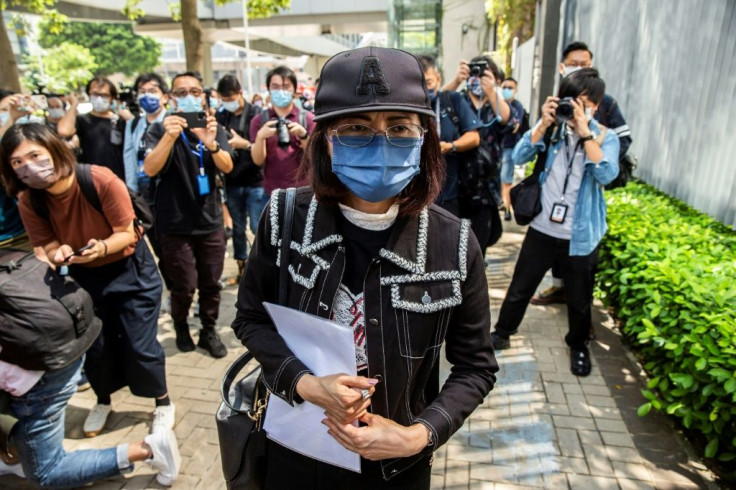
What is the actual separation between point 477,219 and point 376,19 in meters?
23.6

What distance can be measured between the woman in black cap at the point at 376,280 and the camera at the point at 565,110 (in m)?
2.06

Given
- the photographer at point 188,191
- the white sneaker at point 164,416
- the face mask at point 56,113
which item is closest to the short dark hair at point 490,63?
the photographer at point 188,191

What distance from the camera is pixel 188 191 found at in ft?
12.2

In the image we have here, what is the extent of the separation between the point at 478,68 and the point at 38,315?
13.1 ft

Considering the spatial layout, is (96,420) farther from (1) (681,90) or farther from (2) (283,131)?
(1) (681,90)

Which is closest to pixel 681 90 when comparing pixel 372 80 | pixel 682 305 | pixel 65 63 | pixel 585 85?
pixel 585 85

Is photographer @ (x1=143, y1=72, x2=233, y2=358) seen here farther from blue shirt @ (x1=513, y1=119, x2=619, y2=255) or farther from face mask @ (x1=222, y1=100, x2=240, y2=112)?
blue shirt @ (x1=513, y1=119, x2=619, y2=255)

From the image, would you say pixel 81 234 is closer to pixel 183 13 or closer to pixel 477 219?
pixel 477 219

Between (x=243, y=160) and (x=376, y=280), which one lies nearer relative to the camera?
(x=376, y=280)

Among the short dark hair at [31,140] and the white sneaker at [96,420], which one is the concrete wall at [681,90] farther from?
the white sneaker at [96,420]

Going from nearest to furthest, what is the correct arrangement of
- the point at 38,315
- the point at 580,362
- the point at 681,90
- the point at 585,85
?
the point at 38,315 < the point at 585,85 < the point at 580,362 < the point at 681,90

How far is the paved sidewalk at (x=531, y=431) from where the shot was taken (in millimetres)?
2686

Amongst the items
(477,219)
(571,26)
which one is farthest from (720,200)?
(571,26)

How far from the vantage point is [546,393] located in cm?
342
